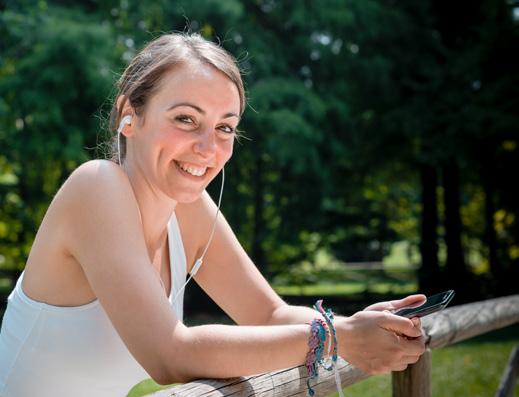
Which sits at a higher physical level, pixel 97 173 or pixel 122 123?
pixel 122 123

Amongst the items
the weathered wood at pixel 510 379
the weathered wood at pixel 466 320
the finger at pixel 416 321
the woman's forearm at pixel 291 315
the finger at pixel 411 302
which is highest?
the finger at pixel 411 302

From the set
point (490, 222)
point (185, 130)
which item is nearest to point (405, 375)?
point (185, 130)

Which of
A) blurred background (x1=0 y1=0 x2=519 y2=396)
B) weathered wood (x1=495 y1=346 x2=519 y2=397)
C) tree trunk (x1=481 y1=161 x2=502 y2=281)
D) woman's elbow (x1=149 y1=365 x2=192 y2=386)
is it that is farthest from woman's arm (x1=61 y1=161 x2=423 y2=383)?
tree trunk (x1=481 y1=161 x2=502 y2=281)

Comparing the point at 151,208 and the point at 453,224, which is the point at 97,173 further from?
the point at 453,224

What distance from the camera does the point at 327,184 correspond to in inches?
529

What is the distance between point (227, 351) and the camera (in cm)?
160

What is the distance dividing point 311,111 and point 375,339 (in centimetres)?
1080

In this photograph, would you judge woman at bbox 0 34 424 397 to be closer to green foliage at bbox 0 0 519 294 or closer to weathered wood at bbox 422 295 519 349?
weathered wood at bbox 422 295 519 349

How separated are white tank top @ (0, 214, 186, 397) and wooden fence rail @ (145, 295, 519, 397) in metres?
0.43

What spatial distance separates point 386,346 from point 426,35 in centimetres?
1310

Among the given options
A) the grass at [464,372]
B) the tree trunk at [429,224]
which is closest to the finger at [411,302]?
the grass at [464,372]

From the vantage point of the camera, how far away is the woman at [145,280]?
1.63 m

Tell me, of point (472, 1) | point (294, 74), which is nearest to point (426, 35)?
point (472, 1)

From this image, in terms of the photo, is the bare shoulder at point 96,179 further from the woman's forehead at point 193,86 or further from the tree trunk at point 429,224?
the tree trunk at point 429,224
